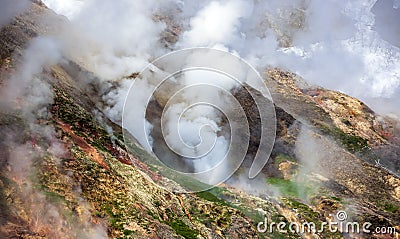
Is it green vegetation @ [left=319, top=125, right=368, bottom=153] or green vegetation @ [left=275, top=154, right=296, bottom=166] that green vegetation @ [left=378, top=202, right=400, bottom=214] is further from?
green vegetation @ [left=319, top=125, right=368, bottom=153]

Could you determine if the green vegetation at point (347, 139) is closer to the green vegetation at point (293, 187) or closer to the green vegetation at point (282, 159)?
the green vegetation at point (282, 159)

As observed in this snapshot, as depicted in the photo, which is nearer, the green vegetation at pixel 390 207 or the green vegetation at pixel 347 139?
the green vegetation at pixel 390 207

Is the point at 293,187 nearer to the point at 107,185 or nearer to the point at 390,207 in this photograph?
the point at 390,207

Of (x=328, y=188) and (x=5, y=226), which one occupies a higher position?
(x=328, y=188)

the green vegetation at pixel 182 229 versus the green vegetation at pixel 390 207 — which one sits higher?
the green vegetation at pixel 390 207

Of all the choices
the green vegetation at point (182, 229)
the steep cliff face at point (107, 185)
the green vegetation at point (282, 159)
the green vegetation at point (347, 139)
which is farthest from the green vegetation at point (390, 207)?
the green vegetation at point (182, 229)

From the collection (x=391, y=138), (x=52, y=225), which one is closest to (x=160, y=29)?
(x=391, y=138)

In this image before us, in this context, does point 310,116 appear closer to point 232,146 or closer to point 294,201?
point 232,146

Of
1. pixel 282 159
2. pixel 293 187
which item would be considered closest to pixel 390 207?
pixel 293 187

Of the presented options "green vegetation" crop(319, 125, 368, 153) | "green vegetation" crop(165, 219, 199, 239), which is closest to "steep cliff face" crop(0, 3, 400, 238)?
"green vegetation" crop(165, 219, 199, 239)
